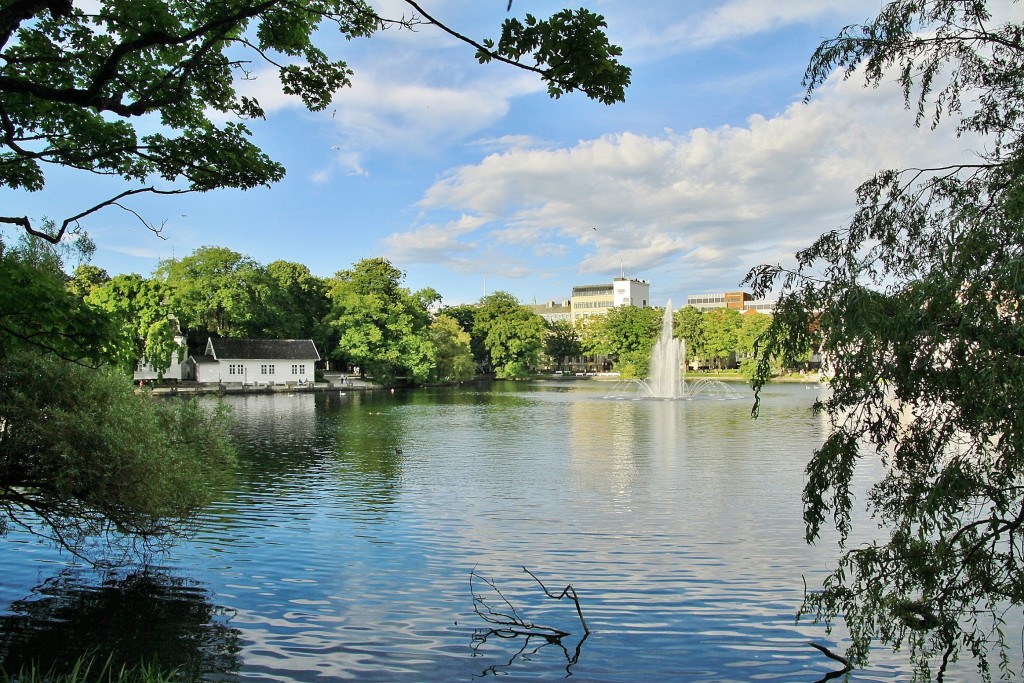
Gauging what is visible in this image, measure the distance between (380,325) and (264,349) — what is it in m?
10.4

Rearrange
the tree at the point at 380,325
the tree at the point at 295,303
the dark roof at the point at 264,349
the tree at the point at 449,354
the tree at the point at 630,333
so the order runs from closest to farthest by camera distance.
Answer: the dark roof at the point at 264,349, the tree at the point at 380,325, the tree at the point at 295,303, the tree at the point at 449,354, the tree at the point at 630,333

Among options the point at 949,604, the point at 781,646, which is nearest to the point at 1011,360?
the point at 949,604

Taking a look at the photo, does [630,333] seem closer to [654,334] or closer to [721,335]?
[654,334]

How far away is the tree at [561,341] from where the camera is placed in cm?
11932

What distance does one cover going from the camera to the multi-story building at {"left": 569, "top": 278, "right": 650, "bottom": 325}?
530 ft

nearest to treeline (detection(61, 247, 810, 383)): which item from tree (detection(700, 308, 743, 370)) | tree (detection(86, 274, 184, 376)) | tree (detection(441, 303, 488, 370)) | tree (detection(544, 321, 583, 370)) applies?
tree (detection(86, 274, 184, 376))

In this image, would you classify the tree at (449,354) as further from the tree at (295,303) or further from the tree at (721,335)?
the tree at (721,335)

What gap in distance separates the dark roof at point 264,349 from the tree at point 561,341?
189ft

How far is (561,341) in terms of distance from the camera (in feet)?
393

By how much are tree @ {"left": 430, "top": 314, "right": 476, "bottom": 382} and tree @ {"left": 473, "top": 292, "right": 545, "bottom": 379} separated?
32.4 feet

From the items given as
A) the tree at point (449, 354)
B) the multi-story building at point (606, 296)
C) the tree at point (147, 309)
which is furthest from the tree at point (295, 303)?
the multi-story building at point (606, 296)

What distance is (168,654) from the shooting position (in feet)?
27.5

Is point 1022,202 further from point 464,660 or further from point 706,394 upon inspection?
point 706,394

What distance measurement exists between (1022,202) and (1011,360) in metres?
1.22
